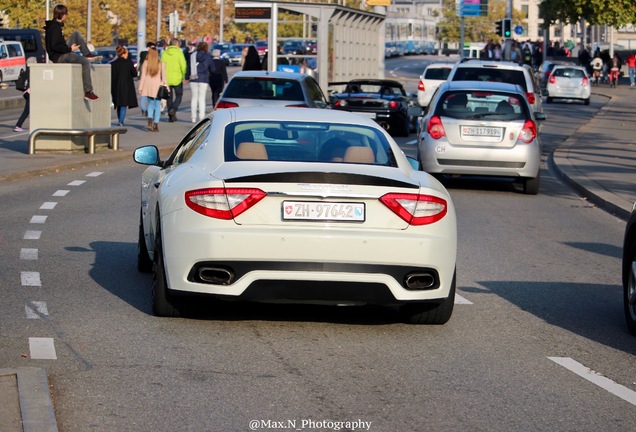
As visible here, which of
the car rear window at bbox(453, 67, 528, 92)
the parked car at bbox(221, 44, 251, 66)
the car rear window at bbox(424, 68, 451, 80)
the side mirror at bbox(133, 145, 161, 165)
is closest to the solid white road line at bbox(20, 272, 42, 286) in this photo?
the side mirror at bbox(133, 145, 161, 165)

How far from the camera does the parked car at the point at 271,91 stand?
23031 millimetres

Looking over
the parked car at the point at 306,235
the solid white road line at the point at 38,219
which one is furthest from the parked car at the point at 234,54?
the parked car at the point at 306,235

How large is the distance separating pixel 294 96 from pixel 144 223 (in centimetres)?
1308

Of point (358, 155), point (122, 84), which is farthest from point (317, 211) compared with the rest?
point (122, 84)

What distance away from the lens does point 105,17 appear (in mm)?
104875

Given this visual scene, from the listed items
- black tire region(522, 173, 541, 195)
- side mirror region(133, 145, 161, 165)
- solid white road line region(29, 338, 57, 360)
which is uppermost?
side mirror region(133, 145, 161, 165)

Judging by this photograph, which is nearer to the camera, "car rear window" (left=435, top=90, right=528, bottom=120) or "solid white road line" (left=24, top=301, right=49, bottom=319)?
"solid white road line" (left=24, top=301, right=49, bottom=319)

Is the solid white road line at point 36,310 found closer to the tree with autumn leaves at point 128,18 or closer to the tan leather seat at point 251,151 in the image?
the tan leather seat at point 251,151

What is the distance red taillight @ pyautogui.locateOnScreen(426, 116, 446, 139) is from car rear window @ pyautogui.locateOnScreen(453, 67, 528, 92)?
26.2 feet

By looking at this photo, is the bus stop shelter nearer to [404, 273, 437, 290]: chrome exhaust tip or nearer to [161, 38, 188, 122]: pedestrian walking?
[161, 38, 188, 122]: pedestrian walking

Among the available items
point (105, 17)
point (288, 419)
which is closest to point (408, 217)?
point (288, 419)

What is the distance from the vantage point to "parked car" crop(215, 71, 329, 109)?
23031 millimetres

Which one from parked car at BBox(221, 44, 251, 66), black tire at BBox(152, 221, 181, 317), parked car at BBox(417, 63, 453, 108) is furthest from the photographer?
parked car at BBox(221, 44, 251, 66)

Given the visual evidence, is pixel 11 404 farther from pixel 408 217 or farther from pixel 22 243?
pixel 22 243
